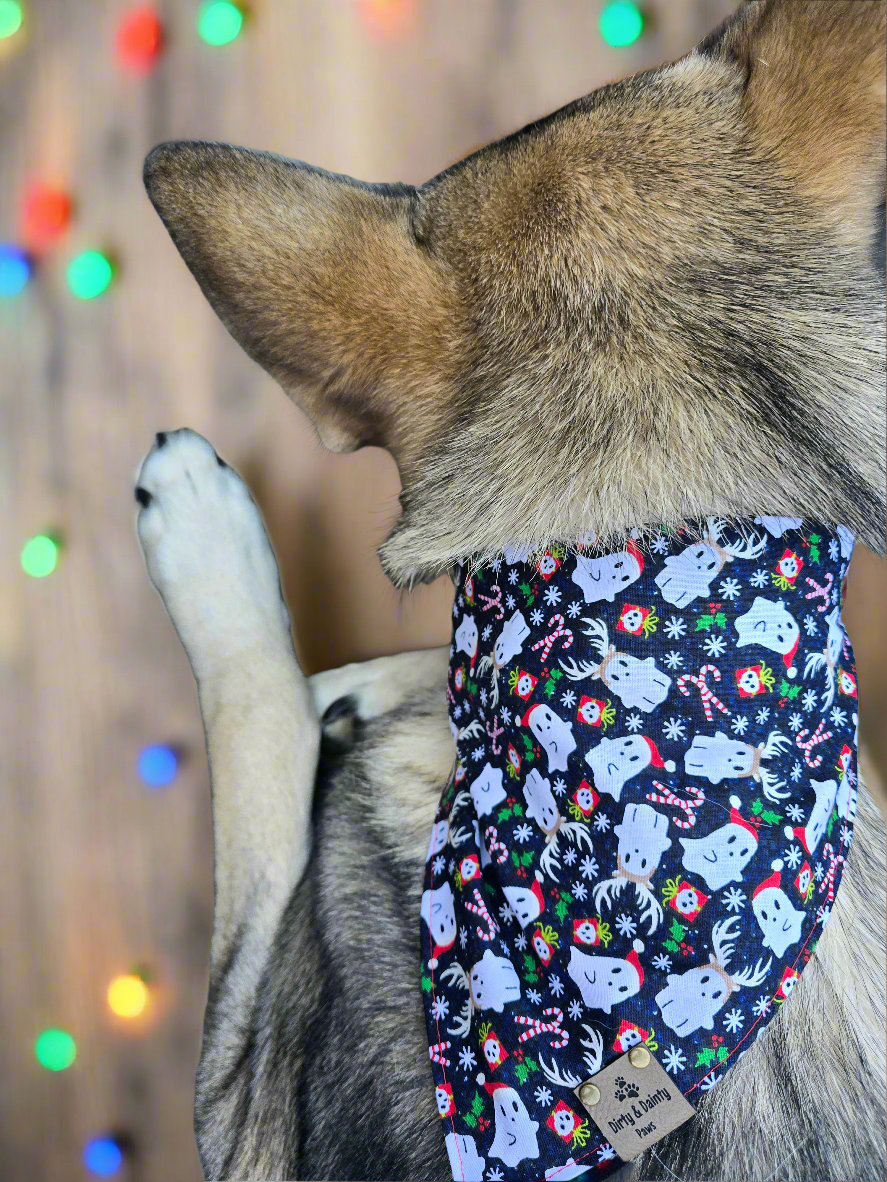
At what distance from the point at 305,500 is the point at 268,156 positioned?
0.52 m

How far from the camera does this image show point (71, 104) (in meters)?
1.17

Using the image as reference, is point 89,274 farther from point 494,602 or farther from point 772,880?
point 772,880

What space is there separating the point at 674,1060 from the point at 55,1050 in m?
0.99

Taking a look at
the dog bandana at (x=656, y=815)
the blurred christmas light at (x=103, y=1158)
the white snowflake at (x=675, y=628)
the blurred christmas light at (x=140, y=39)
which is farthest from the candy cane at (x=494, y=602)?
the blurred christmas light at (x=103, y=1158)

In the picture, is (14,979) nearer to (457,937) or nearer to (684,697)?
(457,937)

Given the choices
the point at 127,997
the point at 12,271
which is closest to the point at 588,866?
the point at 127,997

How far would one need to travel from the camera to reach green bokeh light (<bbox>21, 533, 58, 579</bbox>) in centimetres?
122

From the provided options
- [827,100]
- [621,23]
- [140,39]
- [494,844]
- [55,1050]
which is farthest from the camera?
[55,1050]

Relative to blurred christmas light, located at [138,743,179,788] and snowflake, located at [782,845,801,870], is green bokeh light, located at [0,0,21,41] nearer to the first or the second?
blurred christmas light, located at [138,743,179,788]

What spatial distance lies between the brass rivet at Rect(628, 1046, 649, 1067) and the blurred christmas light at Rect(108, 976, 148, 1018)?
32.9 inches

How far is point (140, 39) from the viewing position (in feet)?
3.71

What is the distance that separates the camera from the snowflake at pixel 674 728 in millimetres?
719

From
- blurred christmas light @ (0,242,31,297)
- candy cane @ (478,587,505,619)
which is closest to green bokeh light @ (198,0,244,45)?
blurred christmas light @ (0,242,31,297)

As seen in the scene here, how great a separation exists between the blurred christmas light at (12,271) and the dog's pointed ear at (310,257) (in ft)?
1.65
